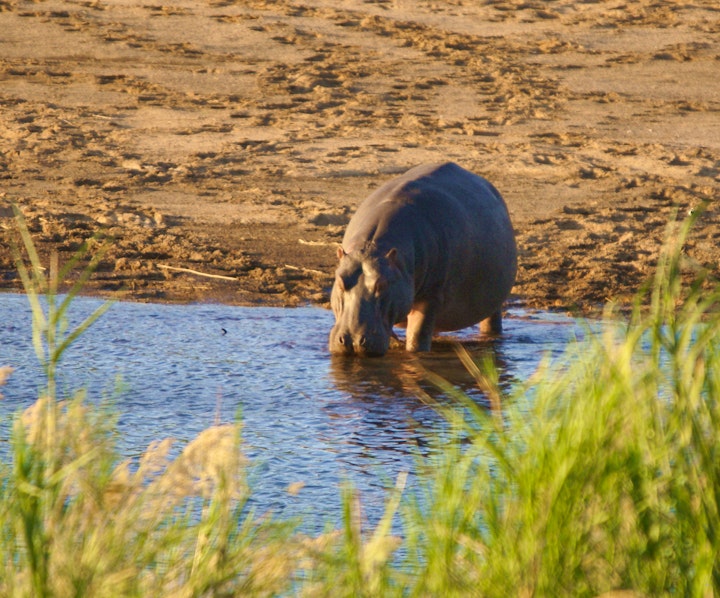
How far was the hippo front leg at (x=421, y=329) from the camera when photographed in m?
7.36

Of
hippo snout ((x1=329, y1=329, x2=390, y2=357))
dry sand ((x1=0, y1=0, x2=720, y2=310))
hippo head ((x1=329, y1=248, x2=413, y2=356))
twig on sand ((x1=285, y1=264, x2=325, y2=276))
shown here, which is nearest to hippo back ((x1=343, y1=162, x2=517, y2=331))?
hippo head ((x1=329, y1=248, x2=413, y2=356))

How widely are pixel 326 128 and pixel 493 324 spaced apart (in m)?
4.35

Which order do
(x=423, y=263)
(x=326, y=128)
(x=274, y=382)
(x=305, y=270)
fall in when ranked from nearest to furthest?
(x=274, y=382)
(x=423, y=263)
(x=305, y=270)
(x=326, y=128)

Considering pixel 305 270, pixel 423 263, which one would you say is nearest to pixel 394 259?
pixel 423 263

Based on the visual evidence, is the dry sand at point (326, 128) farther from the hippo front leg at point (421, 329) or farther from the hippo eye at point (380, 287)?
the hippo eye at point (380, 287)

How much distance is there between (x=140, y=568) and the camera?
279cm

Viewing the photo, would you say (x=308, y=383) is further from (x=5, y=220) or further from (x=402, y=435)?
(x=5, y=220)

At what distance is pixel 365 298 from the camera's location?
6.84 m

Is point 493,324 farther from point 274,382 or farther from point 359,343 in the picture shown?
point 274,382

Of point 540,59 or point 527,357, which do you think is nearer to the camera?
point 527,357

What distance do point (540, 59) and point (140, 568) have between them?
11.7 metres

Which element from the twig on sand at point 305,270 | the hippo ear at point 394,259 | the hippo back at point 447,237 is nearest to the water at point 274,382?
the hippo back at point 447,237

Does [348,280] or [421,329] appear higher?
[348,280]

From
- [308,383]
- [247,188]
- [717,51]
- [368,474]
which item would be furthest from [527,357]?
[717,51]
